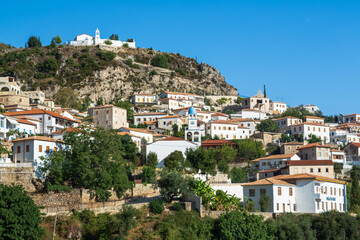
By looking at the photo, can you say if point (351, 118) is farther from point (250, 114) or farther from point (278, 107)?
point (250, 114)

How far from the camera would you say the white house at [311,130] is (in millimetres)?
96625

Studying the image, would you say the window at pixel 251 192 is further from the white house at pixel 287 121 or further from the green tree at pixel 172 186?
the white house at pixel 287 121

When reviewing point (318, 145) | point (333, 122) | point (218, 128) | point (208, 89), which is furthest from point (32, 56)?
point (318, 145)

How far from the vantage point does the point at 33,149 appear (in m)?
50.8

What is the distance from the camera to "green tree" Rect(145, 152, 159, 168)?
6831cm

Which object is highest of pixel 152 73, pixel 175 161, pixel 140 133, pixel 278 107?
pixel 152 73

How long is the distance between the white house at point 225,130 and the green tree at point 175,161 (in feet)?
71.6

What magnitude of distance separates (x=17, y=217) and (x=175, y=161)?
1344 inches

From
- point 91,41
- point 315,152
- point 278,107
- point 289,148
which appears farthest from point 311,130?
point 91,41

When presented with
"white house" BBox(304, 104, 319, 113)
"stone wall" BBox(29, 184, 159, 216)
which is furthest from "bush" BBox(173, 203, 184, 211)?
"white house" BBox(304, 104, 319, 113)

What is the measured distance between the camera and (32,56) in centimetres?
14500

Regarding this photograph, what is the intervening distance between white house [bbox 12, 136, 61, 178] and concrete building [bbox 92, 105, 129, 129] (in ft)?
118

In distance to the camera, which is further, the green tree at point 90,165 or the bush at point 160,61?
the bush at point 160,61

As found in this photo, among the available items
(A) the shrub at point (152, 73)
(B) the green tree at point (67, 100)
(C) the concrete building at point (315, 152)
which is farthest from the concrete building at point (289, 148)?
(A) the shrub at point (152, 73)
